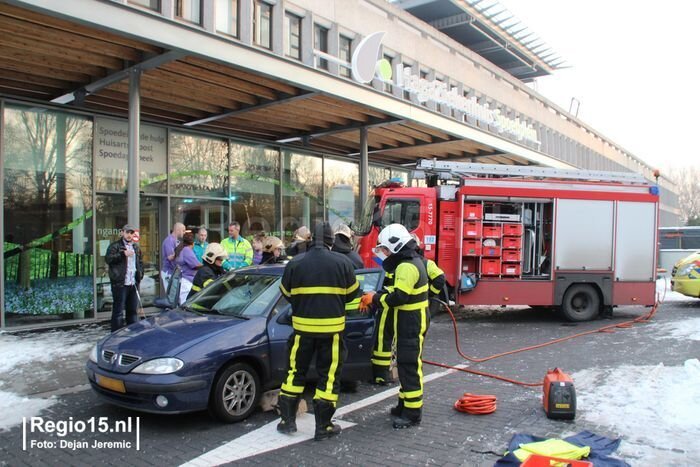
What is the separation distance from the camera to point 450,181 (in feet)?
38.9

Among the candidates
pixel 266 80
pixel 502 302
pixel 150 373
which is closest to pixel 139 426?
pixel 150 373

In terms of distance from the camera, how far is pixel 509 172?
11055 mm

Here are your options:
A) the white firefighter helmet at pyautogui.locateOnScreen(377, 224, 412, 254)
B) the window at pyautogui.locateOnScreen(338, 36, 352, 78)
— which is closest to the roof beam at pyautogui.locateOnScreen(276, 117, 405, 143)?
the window at pyautogui.locateOnScreen(338, 36, 352, 78)

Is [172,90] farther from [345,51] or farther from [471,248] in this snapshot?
[471,248]

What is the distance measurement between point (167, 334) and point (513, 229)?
305 inches

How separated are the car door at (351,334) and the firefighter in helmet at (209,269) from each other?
188cm

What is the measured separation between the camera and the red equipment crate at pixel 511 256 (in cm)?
1091

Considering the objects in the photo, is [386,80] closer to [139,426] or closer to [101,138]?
[101,138]

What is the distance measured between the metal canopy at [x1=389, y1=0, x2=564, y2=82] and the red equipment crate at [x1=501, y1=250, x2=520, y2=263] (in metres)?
22.0

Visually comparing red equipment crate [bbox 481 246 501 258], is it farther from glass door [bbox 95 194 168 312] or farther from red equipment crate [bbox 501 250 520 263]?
glass door [bbox 95 194 168 312]

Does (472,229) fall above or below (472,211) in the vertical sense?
below

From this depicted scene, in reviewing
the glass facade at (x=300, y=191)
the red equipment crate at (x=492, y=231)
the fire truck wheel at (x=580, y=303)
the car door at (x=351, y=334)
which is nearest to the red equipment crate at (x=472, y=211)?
the red equipment crate at (x=492, y=231)

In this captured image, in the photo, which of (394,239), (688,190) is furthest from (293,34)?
(688,190)

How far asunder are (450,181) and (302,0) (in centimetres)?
513
